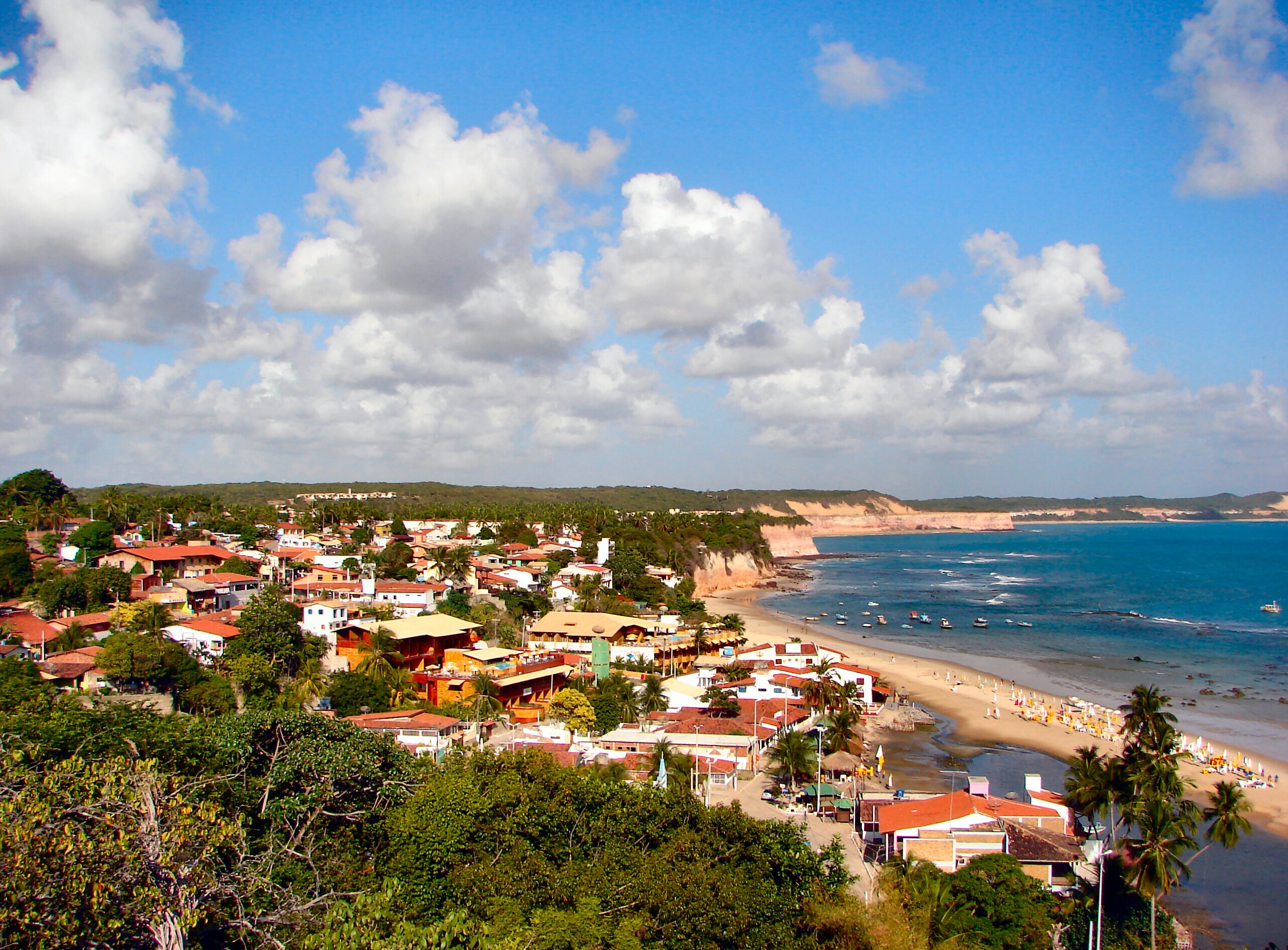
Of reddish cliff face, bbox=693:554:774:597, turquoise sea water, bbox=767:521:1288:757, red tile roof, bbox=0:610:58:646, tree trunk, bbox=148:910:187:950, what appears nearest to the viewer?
tree trunk, bbox=148:910:187:950

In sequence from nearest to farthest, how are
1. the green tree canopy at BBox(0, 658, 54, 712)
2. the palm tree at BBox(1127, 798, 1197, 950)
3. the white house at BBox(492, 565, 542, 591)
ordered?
1. the palm tree at BBox(1127, 798, 1197, 950)
2. the green tree canopy at BBox(0, 658, 54, 712)
3. the white house at BBox(492, 565, 542, 591)

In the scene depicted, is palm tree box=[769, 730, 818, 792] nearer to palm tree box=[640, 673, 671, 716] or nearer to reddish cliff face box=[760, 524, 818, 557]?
palm tree box=[640, 673, 671, 716]

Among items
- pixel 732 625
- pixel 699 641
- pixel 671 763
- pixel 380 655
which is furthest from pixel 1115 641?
pixel 380 655

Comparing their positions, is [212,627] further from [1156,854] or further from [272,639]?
[1156,854]

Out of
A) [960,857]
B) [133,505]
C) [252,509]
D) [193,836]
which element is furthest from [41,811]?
[252,509]

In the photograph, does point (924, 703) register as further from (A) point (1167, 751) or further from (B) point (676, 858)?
(B) point (676, 858)

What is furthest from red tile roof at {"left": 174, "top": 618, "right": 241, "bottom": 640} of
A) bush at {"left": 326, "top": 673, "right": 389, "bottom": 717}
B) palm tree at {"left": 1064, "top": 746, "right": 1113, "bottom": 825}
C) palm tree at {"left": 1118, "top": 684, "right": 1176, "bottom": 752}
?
palm tree at {"left": 1118, "top": 684, "right": 1176, "bottom": 752}

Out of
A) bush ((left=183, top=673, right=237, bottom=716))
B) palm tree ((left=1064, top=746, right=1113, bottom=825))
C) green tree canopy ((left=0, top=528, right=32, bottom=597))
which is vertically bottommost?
bush ((left=183, top=673, right=237, bottom=716))
